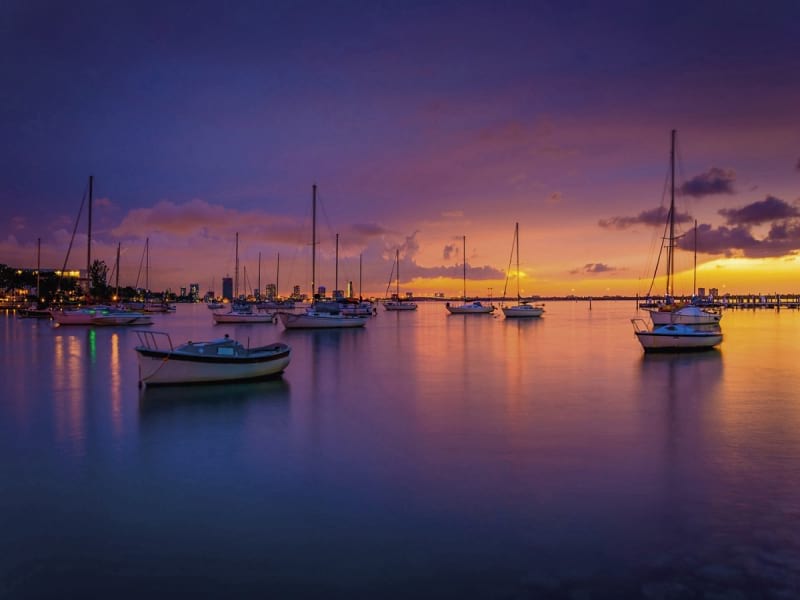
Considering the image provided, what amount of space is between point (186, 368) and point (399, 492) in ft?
37.7

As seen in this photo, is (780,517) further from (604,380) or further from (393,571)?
(604,380)

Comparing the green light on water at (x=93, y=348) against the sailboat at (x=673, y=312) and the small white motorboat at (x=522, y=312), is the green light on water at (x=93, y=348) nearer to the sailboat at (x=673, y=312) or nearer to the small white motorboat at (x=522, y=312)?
the sailboat at (x=673, y=312)

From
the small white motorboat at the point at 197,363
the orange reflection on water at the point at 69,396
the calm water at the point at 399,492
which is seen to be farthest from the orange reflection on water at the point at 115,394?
the small white motorboat at the point at 197,363

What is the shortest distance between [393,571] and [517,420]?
8774 millimetres

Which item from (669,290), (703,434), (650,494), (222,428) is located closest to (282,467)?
(222,428)

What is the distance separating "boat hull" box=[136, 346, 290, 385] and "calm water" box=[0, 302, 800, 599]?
45 cm

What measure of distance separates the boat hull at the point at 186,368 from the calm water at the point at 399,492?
0.45 metres

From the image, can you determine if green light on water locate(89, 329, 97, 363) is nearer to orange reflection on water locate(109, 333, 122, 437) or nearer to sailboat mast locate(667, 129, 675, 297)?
orange reflection on water locate(109, 333, 122, 437)

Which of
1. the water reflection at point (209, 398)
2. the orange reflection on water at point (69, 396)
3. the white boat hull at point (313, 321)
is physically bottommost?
the orange reflection on water at point (69, 396)

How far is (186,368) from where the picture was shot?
59.3ft

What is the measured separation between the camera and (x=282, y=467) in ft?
34.1

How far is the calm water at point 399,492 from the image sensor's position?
6.21m

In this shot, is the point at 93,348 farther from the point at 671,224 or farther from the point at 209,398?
the point at 671,224

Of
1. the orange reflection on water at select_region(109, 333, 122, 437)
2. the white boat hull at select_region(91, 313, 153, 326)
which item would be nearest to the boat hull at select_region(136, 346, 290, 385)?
the orange reflection on water at select_region(109, 333, 122, 437)
